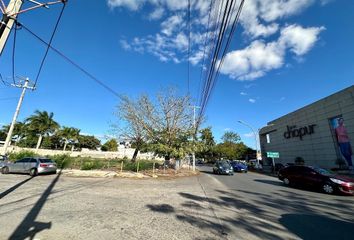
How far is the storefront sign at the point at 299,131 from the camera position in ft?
107

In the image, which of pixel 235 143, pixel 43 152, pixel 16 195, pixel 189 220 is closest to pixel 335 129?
pixel 189 220

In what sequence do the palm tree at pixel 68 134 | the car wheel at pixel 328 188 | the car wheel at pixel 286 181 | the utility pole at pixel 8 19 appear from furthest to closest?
the palm tree at pixel 68 134, the car wheel at pixel 286 181, the car wheel at pixel 328 188, the utility pole at pixel 8 19

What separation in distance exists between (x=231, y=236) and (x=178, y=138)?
73.8 ft

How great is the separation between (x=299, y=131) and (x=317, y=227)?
34.1 m

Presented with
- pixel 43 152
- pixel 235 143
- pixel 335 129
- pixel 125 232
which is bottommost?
pixel 125 232

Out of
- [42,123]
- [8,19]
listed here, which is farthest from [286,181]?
[42,123]

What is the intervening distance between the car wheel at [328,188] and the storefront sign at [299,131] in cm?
2301

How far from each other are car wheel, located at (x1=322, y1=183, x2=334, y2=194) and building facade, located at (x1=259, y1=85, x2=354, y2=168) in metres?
17.0

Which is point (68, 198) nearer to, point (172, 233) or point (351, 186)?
point (172, 233)

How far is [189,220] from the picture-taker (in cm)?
630

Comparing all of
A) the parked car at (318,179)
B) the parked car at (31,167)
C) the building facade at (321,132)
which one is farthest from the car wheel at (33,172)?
the building facade at (321,132)

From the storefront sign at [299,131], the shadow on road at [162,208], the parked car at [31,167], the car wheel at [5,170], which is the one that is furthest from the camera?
the storefront sign at [299,131]

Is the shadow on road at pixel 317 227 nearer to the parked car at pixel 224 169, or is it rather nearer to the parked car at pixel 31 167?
the parked car at pixel 224 169

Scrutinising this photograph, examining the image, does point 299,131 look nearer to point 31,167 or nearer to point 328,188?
point 328,188
